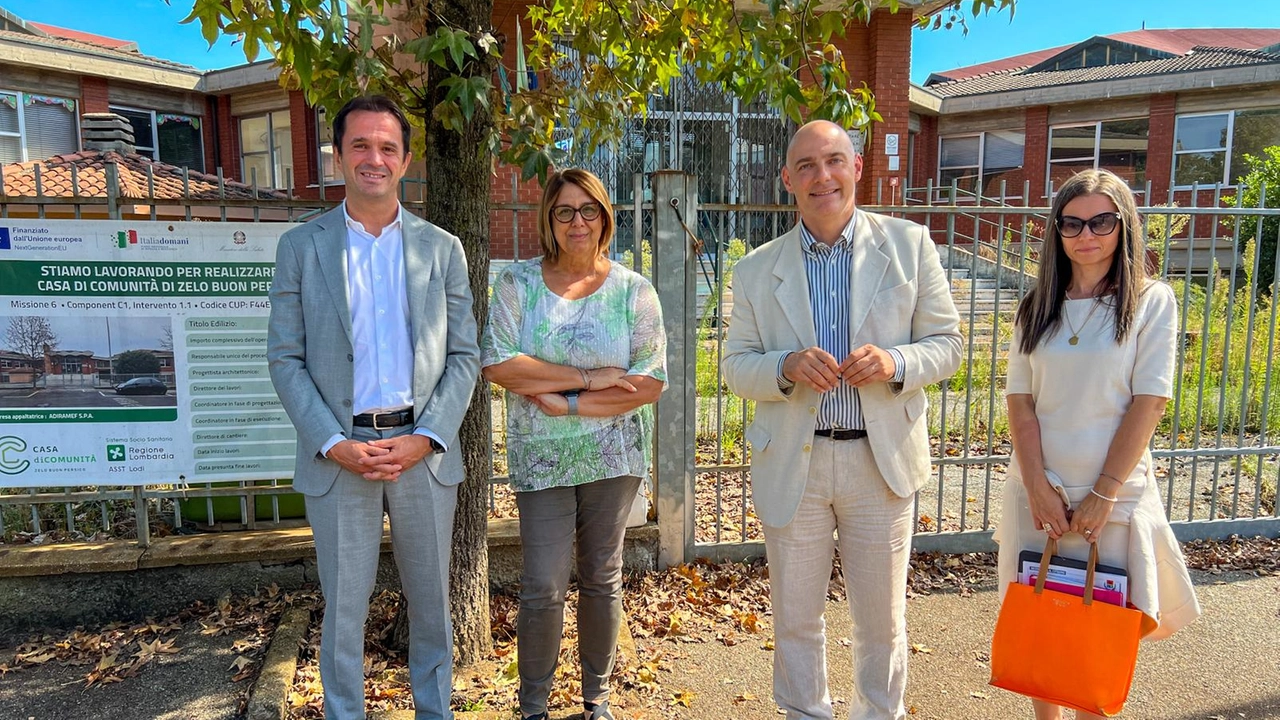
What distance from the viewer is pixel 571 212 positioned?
2656 millimetres

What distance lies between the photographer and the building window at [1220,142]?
18328 mm

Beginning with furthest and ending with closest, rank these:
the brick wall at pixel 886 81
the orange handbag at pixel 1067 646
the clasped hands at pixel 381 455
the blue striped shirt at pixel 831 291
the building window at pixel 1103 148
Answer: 1. the building window at pixel 1103 148
2. the brick wall at pixel 886 81
3. the blue striped shirt at pixel 831 291
4. the clasped hands at pixel 381 455
5. the orange handbag at pixel 1067 646

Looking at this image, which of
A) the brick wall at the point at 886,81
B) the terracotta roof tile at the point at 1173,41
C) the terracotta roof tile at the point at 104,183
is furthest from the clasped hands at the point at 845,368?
the terracotta roof tile at the point at 1173,41

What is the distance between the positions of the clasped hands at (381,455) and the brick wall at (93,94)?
19.9 metres

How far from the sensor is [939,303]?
2613 millimetres

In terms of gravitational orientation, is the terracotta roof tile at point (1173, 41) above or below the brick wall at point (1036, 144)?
above

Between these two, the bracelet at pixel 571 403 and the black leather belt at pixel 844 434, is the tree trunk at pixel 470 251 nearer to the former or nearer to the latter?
the bracelet at pixel 571 403

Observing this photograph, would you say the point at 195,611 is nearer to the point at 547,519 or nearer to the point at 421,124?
the point at 547,519

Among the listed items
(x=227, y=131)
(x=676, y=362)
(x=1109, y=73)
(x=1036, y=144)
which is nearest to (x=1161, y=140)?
(x=1036, y=144)

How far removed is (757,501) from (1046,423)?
3.16 feet

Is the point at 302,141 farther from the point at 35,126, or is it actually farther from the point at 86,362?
the point at 86,362

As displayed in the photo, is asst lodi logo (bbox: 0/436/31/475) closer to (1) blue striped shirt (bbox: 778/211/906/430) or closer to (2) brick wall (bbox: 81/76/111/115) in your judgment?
(1) blue striped shirt (bbox: 778/211/906/430)

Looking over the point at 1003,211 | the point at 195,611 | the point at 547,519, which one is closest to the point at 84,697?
the point at 195,611

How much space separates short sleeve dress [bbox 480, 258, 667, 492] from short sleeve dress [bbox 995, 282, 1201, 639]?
4.29ft
